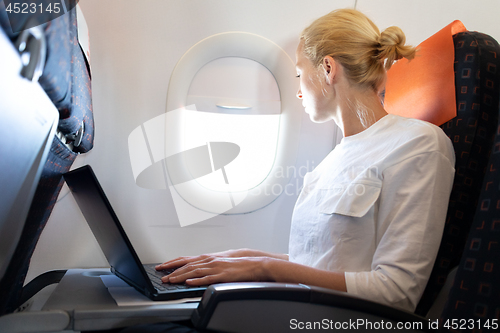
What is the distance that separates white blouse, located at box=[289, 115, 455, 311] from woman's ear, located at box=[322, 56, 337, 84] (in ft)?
0.72

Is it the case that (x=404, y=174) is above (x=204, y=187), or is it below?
Answer: above

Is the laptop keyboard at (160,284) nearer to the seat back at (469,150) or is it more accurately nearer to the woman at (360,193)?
the woman at (360,193)

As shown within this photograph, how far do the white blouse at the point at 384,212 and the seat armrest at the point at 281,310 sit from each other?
0.15 m

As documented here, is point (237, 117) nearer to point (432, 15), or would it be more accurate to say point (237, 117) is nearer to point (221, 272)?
point (221, 272)

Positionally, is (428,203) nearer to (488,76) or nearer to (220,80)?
(488,76)

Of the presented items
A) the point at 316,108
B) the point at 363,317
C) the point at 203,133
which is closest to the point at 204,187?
the point at 203,133

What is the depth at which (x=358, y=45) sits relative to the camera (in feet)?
4.00

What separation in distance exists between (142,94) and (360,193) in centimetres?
105

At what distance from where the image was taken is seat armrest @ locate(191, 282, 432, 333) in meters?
0.68

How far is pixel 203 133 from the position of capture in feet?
5.44

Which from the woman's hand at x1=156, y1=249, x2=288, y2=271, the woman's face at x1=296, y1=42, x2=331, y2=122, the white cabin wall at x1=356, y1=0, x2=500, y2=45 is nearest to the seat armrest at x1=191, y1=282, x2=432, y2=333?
the woman's hand at x1=156, y1=249, x2=288, y2=271

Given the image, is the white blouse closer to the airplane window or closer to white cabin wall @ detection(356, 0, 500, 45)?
the airplane window

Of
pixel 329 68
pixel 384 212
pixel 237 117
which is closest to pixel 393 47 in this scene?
pixel 329 68

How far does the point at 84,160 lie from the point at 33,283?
1.68 ft
